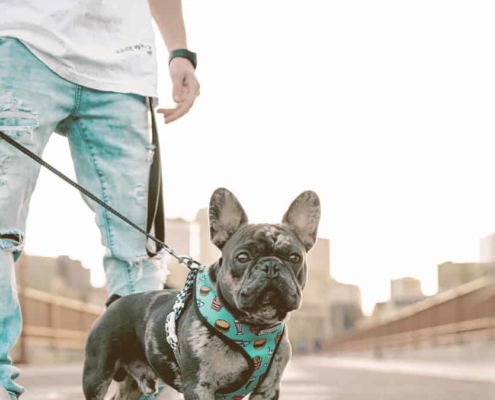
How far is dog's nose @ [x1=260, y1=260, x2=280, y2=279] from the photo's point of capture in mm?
3170

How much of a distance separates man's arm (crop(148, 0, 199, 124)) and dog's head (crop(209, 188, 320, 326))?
75 cm

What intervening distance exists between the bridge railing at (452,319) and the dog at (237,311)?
12582 mm

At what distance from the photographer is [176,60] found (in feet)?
13.8

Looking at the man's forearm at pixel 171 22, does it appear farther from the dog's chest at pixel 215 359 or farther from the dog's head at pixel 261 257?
the dog's chest at pixel 215 359

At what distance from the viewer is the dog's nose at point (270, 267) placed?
317 cm

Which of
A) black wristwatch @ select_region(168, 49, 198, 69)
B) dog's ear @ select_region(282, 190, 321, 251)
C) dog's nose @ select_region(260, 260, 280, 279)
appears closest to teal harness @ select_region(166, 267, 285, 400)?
dog's nose @ select_region(260, 260, 280, 279)

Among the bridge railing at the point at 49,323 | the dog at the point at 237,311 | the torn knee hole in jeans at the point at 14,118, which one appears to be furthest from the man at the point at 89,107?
the bridge railing at the point at 49,323

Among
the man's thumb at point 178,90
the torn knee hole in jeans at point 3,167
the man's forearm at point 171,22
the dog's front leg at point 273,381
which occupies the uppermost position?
the man's forearm at point 171,22

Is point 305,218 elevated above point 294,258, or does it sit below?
above

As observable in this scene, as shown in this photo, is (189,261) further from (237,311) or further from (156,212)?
(237,311)

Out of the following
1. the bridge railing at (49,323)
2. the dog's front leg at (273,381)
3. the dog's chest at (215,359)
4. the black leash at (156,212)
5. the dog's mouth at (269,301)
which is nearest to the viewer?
the dog's mouth at (269,301)

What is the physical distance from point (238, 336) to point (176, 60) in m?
1.42

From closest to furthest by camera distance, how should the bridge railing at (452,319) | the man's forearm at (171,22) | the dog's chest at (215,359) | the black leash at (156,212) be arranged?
the dog's chest at (215,359) → the black leash at (156,212) → the man's forearm at (171,22) → the bridge railing at (452,319)

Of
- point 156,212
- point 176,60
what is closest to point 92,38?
point 176,60
